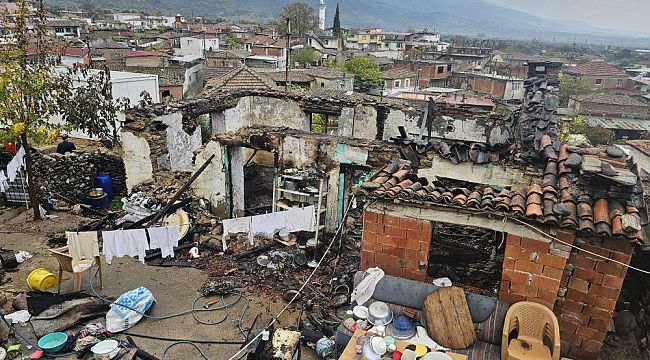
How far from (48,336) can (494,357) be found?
26.7 ft

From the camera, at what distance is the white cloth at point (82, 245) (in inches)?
383

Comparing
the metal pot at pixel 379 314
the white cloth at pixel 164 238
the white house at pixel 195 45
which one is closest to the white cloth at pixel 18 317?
the white cloth at pixel 164 238

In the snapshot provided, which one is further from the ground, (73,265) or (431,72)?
(431,72)

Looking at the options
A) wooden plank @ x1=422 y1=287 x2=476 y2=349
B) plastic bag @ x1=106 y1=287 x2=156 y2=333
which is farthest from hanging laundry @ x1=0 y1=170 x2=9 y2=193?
wooden plank @ x1=422 y1=287 x2=476 y2=349

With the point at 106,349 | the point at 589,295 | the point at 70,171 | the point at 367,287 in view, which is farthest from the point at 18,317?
the point at 589,295

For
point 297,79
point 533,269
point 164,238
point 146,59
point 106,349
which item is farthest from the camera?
point 146,59

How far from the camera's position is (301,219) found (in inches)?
461

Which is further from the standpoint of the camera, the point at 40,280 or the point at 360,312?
the point at 40,280

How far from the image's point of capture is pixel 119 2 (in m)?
167

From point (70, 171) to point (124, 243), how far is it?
7363 millimetres

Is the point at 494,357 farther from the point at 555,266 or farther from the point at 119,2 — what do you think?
the point at 119,2

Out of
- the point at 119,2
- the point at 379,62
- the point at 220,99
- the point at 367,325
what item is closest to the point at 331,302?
the point at 367,325

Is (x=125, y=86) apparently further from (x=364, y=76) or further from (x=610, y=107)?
(x=610, y=107)

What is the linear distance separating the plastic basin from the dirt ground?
344 mm
